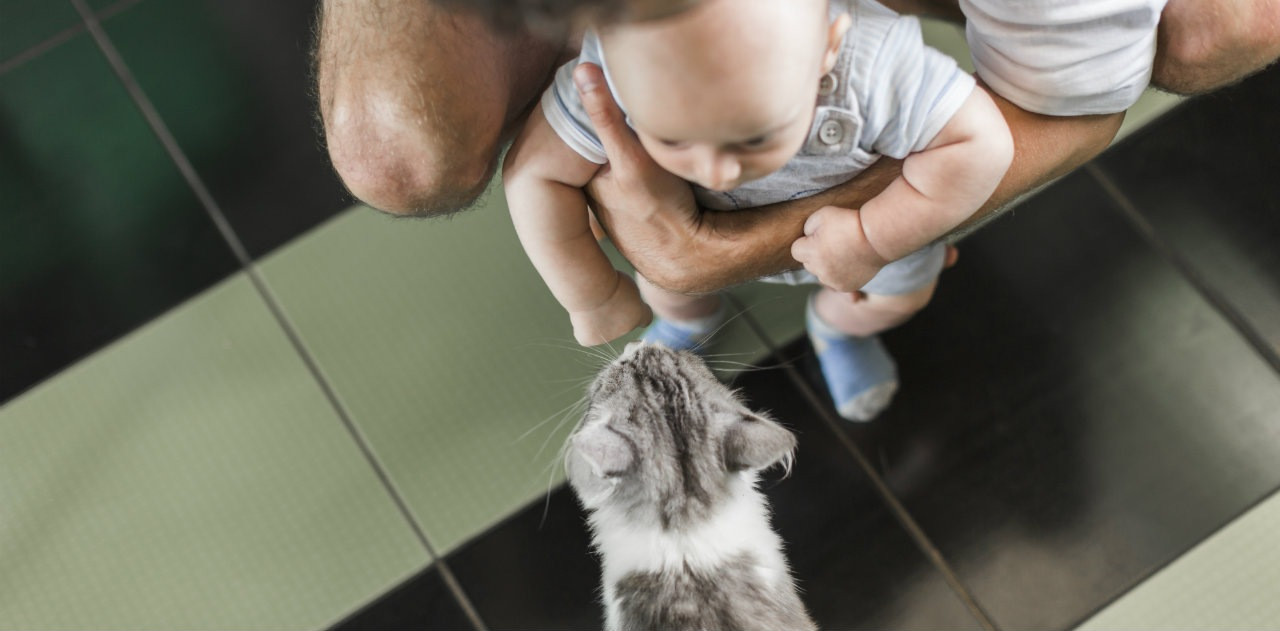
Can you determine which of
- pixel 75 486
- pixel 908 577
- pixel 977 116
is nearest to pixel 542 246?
pixel 977 116

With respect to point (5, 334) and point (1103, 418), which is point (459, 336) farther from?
point (1103, 418)

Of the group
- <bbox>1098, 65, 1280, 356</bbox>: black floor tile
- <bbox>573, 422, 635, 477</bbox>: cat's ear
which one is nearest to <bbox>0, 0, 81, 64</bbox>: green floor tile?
<bbox>573, 422, 635, 477</bbox>: cat's ear

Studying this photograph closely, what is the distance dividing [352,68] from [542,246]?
314 mm

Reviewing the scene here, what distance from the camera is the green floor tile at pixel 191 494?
1392 mm

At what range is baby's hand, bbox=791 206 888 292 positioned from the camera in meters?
0.97

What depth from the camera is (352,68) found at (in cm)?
109

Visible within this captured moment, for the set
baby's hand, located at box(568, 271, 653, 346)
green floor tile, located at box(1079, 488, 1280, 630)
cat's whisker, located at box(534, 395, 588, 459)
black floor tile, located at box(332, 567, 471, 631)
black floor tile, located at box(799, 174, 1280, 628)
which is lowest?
green floor tile, located at box(1079, 488, 1280, 630)

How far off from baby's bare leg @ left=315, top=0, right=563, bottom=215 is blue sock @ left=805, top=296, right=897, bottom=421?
1.98 ft

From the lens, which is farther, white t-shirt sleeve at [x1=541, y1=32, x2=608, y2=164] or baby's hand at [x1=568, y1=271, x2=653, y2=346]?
baby's hand at [x1=568, y1=271, x2=653, y2=346]

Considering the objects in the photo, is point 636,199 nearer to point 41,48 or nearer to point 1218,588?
point 1218,588

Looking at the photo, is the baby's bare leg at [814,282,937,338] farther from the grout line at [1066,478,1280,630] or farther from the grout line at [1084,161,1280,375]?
the grout line at [1066,478,1280,630]

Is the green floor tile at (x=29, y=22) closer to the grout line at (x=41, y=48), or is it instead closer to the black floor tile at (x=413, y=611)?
the grout line at (x=41, y=48)

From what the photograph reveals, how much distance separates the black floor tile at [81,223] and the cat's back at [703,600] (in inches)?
36.0

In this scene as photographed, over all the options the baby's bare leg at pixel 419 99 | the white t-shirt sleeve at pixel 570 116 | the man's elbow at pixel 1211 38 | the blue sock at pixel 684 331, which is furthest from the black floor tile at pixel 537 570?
the man's elbow at pixel 1211 38
